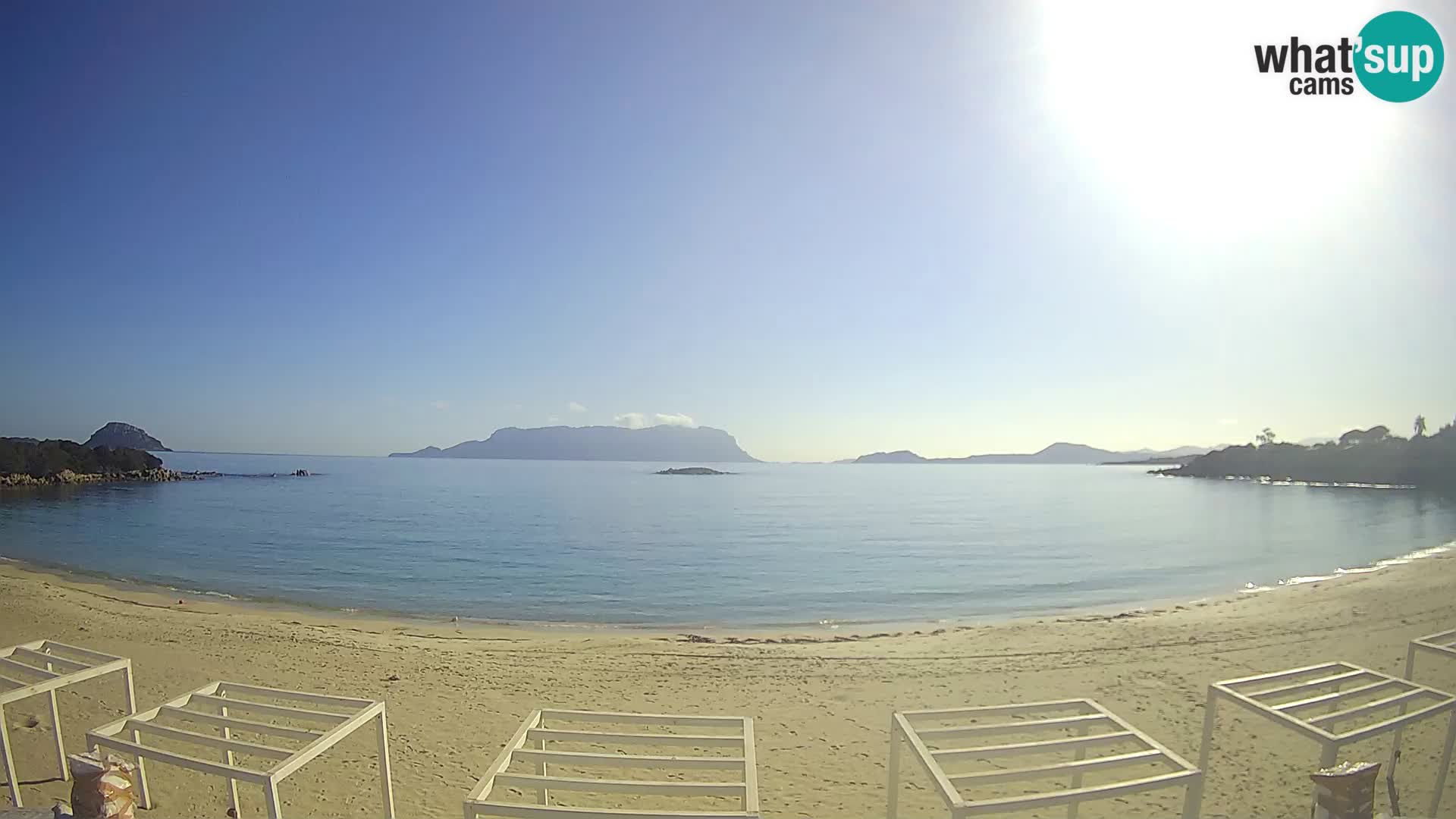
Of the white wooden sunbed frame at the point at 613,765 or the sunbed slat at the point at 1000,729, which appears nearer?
the white wooden sunbed frame at the point at 613,765

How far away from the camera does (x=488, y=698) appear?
7.25 metres

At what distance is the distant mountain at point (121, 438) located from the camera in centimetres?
6856

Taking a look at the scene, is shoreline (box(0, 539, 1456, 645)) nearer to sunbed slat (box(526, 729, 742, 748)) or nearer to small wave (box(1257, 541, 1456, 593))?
small wave (box(1257, 541, 1456, 593))

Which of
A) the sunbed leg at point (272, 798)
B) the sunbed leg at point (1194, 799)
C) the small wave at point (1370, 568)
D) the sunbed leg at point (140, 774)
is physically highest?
the sunbed leg at point (1194, 799)

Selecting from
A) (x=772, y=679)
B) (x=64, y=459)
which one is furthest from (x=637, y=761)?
(x=64, y=459)

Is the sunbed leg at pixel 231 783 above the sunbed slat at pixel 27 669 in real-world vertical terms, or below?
below

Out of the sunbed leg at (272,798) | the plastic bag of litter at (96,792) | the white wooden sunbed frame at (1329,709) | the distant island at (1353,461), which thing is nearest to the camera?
the plastic bag of litter at (96,792)

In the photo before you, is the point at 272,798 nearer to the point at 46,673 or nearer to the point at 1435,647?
the point at 46,673

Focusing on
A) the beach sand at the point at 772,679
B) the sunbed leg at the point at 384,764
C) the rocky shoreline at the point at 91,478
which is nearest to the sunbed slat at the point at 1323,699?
the beach sand at the point at 772,679

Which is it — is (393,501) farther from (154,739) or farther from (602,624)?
(154,739)

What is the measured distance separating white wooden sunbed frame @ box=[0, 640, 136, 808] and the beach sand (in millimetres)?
701

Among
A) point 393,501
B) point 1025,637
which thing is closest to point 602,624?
point 1025,637

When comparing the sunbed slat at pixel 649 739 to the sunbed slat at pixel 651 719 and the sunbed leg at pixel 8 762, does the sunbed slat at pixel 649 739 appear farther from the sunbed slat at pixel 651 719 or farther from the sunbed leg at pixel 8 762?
the sunbed leg at pixel 8 762

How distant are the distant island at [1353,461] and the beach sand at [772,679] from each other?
49.3 ft
